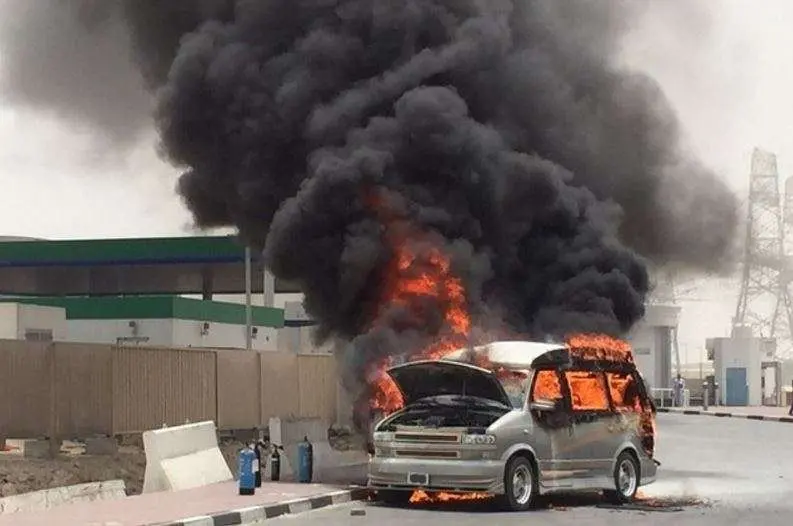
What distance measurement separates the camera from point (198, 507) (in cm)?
1287

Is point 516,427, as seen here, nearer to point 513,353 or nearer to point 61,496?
point 513,353

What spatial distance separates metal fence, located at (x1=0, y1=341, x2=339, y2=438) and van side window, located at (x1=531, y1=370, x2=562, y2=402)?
24.4 ft

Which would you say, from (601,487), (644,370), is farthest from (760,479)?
(644,370)

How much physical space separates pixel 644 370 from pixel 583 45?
3685 centimetres

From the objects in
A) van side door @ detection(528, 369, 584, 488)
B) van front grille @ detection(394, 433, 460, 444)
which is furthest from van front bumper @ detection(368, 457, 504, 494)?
van side door @ detection(528, 369, 584, 488)

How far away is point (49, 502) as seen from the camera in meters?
12.9

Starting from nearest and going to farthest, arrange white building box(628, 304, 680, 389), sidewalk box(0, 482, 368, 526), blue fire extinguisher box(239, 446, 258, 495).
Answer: sidewalk box(0, 482, 368, 526) < blue fire extinguisher box(239, 446, 258, 495) < white building box(628, 304, 680, 389)

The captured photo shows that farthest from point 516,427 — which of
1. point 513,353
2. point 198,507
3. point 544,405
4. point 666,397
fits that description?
point 666,397

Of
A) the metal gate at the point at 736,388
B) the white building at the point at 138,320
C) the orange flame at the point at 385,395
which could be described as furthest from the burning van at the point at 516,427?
the metal gate at the point at 736,388

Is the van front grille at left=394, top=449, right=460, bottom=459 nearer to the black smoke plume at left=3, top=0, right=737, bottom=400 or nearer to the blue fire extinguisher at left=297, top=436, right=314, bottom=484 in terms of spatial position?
the blue fire extinguisher at left=297, top=436, right=314, bottom=484

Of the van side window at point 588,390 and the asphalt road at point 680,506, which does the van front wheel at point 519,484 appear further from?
the van side window at point 588,390

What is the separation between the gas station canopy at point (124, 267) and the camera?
53188 millimetres

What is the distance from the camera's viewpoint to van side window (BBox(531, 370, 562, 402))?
45.0 ft

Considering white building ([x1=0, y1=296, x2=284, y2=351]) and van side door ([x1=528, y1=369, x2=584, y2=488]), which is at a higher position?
white building ([x1=0, y1=296, x2=284, y2=351])
